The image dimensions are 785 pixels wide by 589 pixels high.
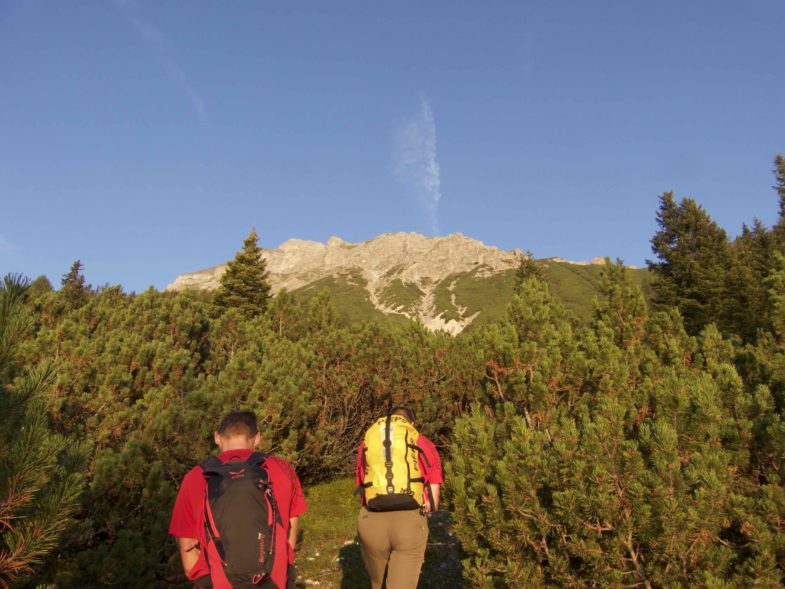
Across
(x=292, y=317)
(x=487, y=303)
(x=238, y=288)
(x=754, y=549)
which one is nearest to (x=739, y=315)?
(x=292, y=317)

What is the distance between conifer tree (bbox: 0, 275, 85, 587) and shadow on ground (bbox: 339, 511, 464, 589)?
5.50m

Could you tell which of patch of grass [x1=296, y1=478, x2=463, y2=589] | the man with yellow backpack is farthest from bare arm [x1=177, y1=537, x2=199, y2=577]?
patch of grass [x1=296, y1=478, x2=463, y2=589]

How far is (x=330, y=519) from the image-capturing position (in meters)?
11.3

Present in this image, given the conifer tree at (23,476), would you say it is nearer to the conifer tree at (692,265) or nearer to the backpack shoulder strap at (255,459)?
the backpack shoulder strap at (255,459)

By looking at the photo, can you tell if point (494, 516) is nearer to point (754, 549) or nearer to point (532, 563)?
point (532, 563)

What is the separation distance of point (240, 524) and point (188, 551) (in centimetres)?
53

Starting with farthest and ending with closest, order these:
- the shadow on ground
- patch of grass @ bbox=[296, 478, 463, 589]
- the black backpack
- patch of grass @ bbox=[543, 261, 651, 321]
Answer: patch of grass @ bbox=[543, 261, 651, 321] → patch of grass @ bbox=[296, 478, 463, 589] → the shadow on ground → the black backpack

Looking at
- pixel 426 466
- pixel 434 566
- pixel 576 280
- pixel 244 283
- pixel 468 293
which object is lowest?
pixel 434 566

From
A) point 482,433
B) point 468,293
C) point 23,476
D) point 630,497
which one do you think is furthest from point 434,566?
point 468,293

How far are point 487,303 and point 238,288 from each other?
11536cm

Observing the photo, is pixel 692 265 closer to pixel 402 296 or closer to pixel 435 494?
pixel 435 494

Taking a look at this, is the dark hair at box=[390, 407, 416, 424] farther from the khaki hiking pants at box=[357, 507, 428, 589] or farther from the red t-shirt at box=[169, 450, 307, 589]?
the red t-shirt at box=[169, 450, 307, 589]

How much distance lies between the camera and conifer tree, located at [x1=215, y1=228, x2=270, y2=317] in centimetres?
3803

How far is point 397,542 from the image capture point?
15.6 feet
